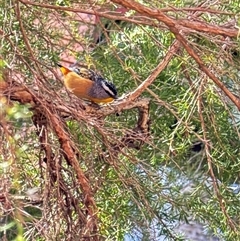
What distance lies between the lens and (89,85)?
48.9 inches

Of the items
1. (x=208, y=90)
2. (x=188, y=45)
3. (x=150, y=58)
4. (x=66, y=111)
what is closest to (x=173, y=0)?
(x=150, y=58)

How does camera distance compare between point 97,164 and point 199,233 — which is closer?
point 97,164

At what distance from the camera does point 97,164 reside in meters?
1.07

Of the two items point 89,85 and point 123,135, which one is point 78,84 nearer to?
point 89,85

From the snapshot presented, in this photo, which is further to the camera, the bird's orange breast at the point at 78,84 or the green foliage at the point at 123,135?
the bird's orange breast at the point at 78,84

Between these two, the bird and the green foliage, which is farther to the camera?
the bird

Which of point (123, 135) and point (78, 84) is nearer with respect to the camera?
point (123, 135)

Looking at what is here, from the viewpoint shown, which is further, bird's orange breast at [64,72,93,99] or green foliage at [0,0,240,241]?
bird's orange breast at [64,72,93,99]

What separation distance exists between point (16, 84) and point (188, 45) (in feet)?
0.94

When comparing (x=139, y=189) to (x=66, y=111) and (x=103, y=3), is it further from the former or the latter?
(x=103, y=3)

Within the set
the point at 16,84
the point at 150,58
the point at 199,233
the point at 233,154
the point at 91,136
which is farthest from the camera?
the point at 199,233

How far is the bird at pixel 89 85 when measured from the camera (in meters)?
1.22

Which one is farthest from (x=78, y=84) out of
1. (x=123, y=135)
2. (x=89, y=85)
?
(x=123, y=135)

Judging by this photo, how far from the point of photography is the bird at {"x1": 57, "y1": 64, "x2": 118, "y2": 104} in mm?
1218
